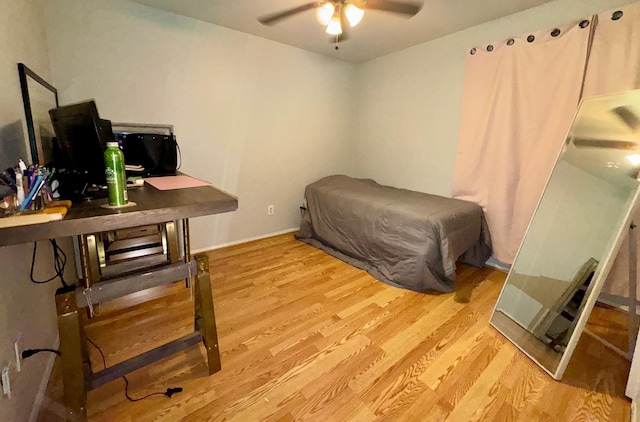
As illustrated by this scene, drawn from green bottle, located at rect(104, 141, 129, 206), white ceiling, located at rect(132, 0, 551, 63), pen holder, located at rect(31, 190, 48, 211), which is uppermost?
white ceiling, located at rect(132, 0, 551, 63)

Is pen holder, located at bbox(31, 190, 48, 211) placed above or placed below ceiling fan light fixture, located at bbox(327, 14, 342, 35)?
below

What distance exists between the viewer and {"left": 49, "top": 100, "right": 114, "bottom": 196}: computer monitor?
1.04 meters

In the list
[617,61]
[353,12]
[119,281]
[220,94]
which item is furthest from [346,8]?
[119,281]

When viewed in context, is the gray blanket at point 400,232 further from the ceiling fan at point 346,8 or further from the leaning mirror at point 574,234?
the ceiling fan at point 346,8

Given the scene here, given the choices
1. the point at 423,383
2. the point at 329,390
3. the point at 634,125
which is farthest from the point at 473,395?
the point at 634,125

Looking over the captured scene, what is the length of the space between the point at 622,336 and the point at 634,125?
1288 millimetres

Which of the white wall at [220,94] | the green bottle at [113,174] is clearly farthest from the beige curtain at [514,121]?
the green bottle at [113,174]

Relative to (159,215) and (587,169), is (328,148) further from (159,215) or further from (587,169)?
(159,215)

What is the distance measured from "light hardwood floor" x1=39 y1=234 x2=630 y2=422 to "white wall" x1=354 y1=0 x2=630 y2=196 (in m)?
1.48

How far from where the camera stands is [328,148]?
12.3 ft

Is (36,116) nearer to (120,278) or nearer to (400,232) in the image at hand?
(120,278)

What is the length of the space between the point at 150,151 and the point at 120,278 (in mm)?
1229

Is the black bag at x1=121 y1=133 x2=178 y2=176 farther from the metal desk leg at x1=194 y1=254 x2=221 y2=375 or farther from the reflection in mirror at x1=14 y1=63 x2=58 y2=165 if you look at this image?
the metal desk leg at x1=194 y1=254 x2=221 y2=375

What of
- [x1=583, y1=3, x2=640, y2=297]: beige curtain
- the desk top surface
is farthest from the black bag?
[x1=583, y1=3, x2=640, y2=297]: beige curtain
